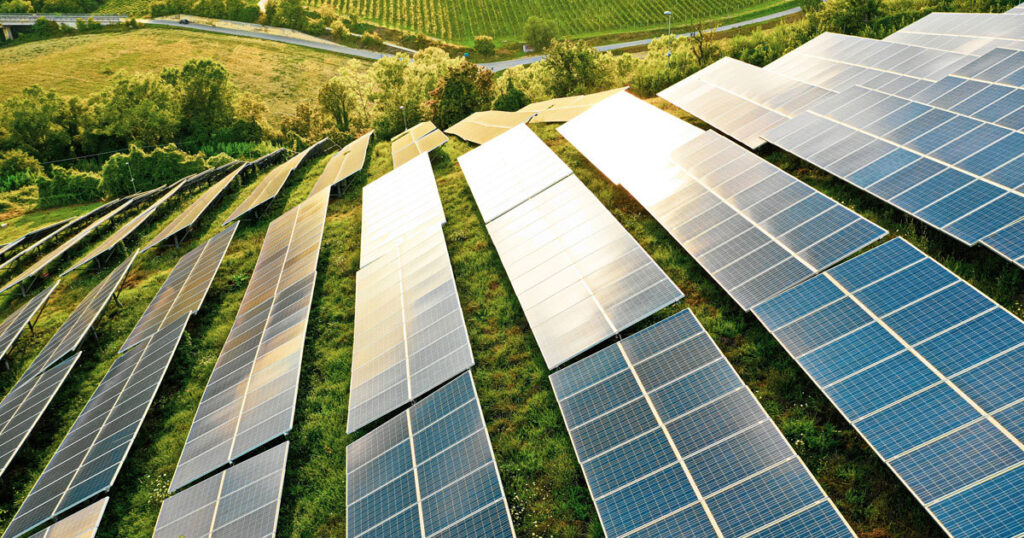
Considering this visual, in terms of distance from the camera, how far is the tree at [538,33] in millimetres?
116625

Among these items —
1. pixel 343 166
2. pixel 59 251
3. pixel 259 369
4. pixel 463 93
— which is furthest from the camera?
pixel 463 93

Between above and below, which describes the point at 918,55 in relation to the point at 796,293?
above

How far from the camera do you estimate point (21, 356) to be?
2728 cm

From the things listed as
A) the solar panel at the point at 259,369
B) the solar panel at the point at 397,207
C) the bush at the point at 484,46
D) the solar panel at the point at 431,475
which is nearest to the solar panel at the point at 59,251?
the solar panel at the point at 259,369

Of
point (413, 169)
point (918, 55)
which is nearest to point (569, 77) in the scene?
point (413, 169)

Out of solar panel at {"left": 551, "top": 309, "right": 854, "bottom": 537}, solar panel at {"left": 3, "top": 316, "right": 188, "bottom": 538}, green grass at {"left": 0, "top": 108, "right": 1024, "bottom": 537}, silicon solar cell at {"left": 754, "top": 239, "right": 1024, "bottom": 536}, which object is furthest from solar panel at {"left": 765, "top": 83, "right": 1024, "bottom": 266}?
solar panel at {"left": 3, "top": 316, "right": 188, "bottom": 538}

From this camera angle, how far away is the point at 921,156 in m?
16.8

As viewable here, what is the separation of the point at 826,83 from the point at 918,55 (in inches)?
196

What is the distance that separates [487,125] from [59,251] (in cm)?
2909

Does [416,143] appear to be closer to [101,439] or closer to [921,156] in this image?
[101,439]

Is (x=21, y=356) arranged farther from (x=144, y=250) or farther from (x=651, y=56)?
(x=651, y=56)

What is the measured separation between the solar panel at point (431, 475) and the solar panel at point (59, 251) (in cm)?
2968

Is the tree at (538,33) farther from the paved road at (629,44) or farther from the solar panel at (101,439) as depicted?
the solar panel at (101,439)

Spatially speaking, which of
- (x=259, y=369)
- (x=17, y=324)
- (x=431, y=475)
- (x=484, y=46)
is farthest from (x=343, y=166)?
(x=484, y=46)
